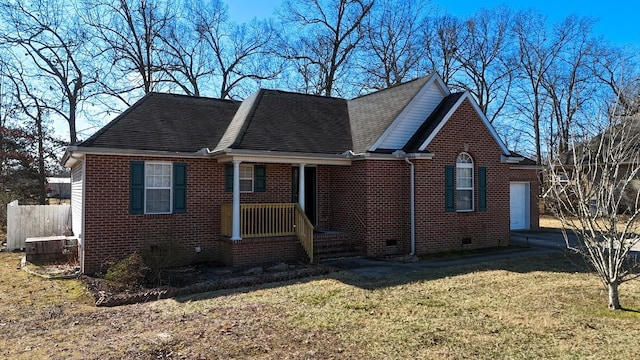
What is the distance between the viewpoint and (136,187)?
38.2 ft

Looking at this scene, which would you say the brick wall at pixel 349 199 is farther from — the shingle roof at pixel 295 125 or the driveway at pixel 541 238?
the driveway at pixel 541 238

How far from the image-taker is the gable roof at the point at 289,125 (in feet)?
41.9

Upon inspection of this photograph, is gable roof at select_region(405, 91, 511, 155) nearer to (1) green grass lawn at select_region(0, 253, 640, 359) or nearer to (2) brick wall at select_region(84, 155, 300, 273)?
(2) brick wall at select_region(84, 155, 300, 273)

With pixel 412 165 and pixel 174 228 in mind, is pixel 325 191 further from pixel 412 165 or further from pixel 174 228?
pixel 174 228

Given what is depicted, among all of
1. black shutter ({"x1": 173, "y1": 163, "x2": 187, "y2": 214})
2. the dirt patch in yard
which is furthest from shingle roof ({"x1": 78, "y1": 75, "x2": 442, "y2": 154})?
the dirt patch in yard

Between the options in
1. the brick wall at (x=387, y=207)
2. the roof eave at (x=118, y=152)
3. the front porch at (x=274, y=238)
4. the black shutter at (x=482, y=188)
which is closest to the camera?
the roof eave at (x=118, y=152)

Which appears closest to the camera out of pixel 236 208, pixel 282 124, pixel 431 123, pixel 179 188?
pixel 236 208

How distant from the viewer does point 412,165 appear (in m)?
13.4

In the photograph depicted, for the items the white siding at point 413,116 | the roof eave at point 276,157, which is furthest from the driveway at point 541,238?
the roof eave at point 276,157

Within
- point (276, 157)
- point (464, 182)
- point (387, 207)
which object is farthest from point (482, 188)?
point (276, 157)

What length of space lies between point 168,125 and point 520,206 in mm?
16360

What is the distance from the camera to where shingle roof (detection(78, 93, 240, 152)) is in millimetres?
11664

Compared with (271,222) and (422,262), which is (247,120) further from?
(422,262)

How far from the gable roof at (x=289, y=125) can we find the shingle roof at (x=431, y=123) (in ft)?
6.57
